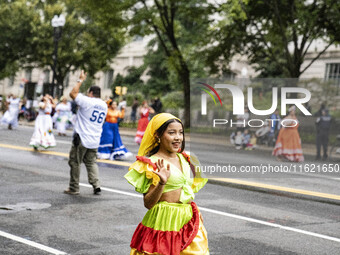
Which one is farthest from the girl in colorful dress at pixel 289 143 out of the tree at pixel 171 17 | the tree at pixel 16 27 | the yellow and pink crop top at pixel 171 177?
the tree at pixel 16 27

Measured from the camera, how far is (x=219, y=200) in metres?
9.59

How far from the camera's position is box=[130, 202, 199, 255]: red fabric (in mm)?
3922

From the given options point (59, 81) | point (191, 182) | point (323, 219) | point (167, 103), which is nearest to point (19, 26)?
point (59, 81)

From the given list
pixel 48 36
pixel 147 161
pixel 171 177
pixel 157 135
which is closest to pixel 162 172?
pixel 147 161

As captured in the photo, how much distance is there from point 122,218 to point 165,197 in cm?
378

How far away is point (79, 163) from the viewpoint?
9.41 meters

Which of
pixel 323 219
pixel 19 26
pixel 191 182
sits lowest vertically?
pixel 323 219

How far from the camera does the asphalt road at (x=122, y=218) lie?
6.38 metres

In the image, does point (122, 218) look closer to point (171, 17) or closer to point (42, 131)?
point (42, 131)

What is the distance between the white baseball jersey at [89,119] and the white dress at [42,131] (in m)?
7.16

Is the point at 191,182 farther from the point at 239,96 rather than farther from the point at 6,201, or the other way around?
the point at 6,201

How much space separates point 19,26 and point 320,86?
33947mm

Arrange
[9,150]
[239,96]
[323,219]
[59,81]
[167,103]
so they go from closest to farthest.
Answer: [239,96] < [323,219] < [9,150] < [167,103] < [59,81]

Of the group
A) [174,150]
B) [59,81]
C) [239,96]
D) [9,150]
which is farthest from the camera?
[59,81]
